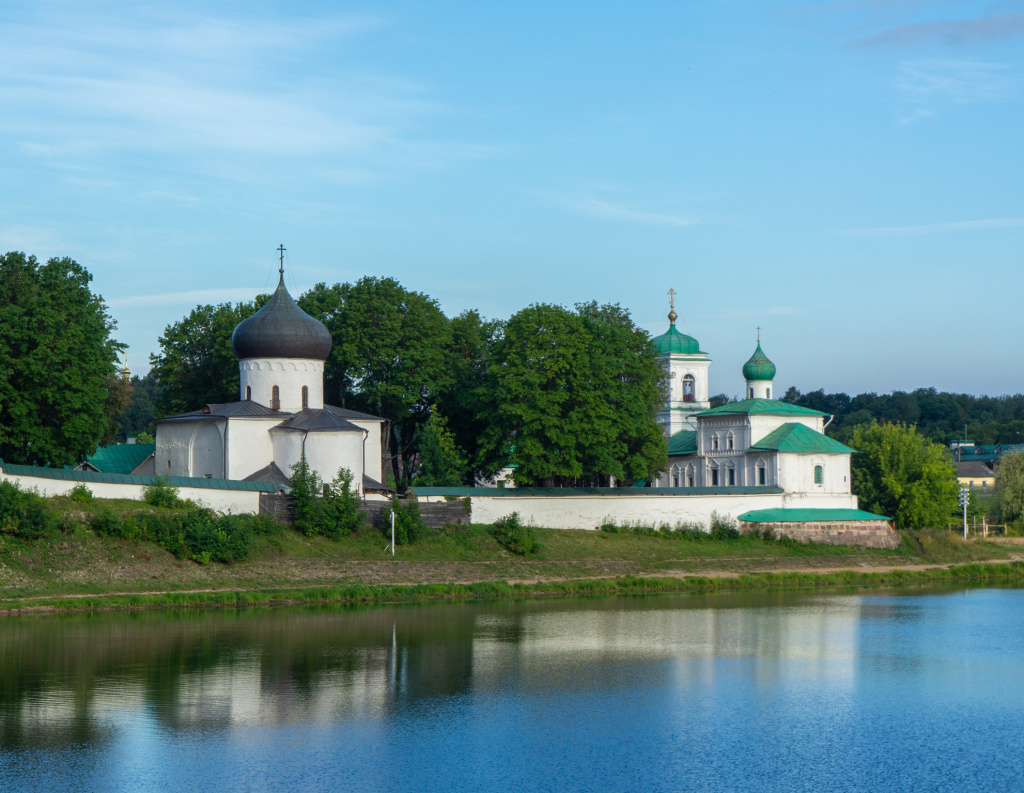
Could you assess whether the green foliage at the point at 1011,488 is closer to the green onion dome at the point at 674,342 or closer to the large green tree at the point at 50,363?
the green onion dome at the point at 674,342

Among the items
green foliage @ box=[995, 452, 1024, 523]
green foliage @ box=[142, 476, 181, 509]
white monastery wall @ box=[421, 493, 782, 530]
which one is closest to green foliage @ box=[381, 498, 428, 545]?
white monastery wall @ box=[421, 493, 782, 530]

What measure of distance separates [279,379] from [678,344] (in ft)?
81.0

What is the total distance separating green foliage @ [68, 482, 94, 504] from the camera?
34531 millimetres

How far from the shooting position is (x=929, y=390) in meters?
129

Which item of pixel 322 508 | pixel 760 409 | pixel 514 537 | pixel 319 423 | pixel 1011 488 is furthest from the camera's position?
pixel 1011 488

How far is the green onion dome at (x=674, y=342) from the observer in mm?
63125

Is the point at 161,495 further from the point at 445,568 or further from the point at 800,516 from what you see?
the point at 800,516

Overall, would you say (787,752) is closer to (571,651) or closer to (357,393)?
(571,651)

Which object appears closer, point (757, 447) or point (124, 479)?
point (124, 479)

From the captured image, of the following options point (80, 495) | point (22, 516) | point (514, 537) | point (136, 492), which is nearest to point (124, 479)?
point (136, 492)

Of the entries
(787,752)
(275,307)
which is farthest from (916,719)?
(275,307)

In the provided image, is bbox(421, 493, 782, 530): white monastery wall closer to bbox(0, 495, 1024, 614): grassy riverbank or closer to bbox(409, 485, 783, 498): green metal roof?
bbox(409, 485, 783, 498): green metal roof

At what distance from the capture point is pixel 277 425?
140ft

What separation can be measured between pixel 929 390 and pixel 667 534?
91916mm
